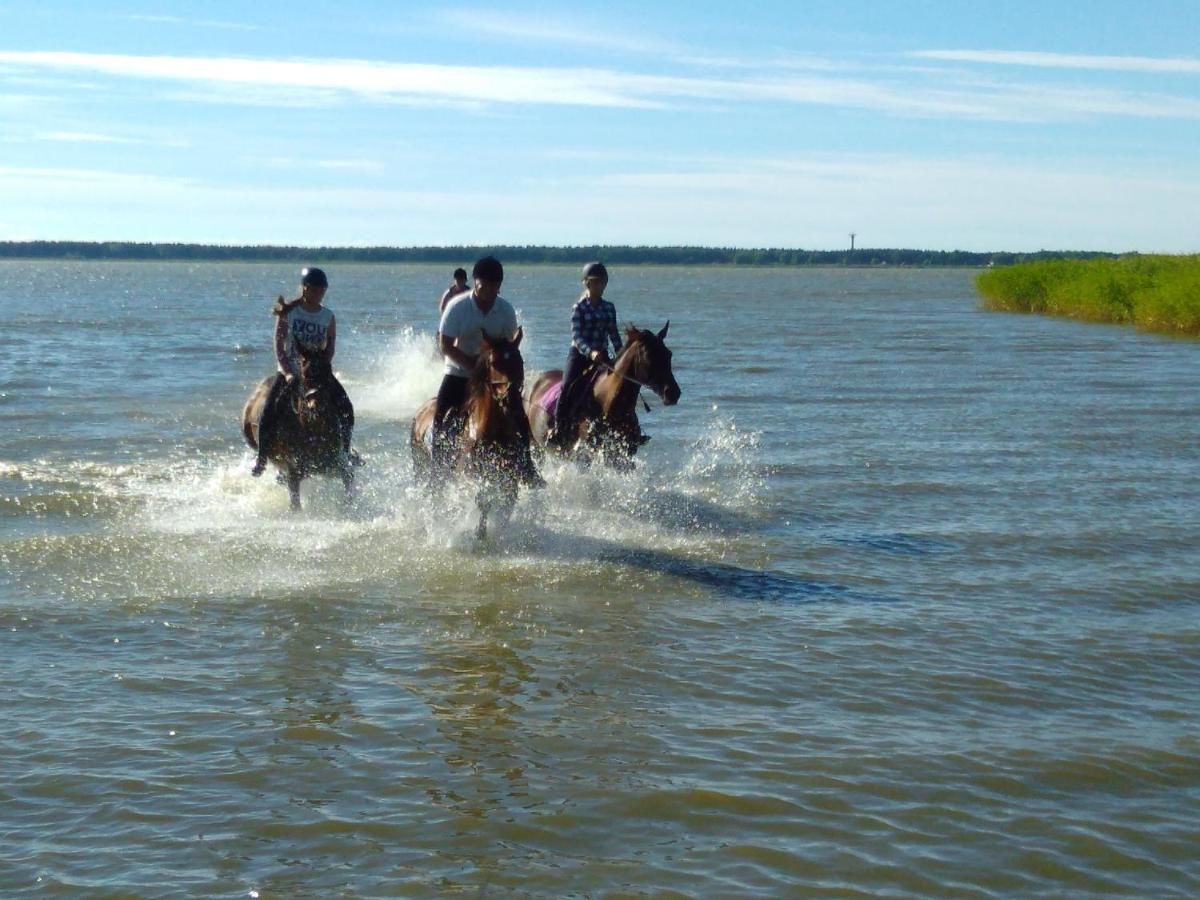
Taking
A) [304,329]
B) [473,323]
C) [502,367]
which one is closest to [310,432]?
[304,329]

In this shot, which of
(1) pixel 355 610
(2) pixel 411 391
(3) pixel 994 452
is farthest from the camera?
(2) pixel 411 391

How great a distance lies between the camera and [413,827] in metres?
6.00

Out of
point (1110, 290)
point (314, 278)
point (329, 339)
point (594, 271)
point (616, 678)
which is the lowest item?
point (616, 678)

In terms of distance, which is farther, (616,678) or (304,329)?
(304,329)

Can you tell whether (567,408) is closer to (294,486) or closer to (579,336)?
(579,336)

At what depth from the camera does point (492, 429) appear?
10.8m

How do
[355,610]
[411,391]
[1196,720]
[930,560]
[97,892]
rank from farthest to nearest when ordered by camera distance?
[411,391] < [930,560] < [355,610] < [1196,720] < [97,892]

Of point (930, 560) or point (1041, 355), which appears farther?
point (1041, 355)

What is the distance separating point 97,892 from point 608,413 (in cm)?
791

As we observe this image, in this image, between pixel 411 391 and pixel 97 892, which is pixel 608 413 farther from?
pixel 411 391

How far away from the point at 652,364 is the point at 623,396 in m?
0.59

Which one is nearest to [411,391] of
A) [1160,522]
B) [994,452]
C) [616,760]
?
[994,452]

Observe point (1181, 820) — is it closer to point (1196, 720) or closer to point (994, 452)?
point (1196, 720)

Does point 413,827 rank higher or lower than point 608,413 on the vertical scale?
lower
